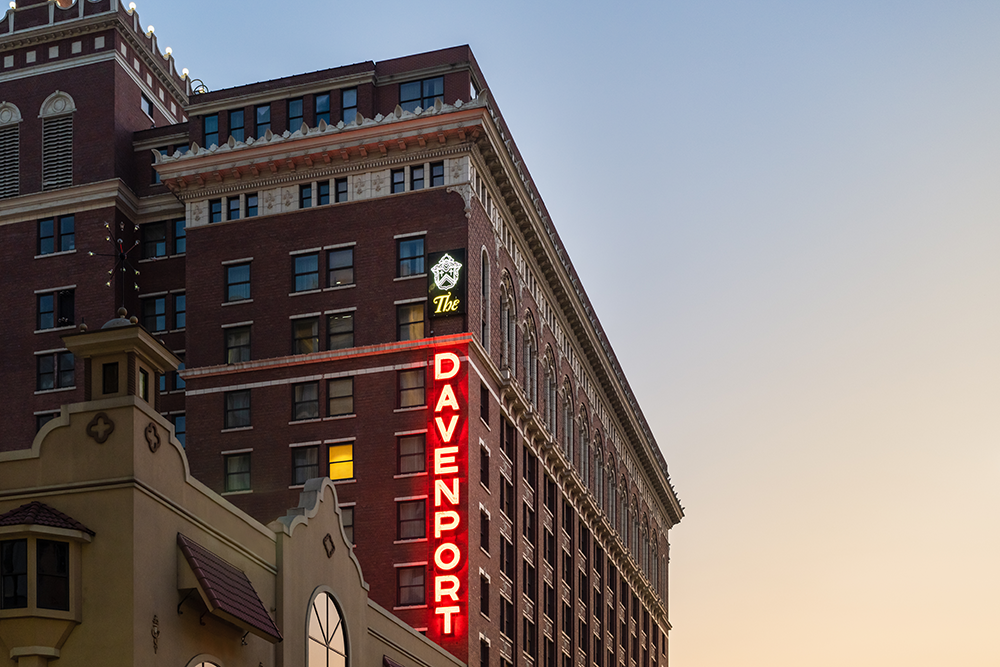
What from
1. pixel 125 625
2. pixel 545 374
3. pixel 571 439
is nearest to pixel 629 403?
pixel 571 439

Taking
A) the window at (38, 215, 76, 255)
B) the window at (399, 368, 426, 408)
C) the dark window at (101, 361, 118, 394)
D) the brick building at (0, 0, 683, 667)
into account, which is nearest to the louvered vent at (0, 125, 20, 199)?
the brick building at (0, 0, 683, 667)

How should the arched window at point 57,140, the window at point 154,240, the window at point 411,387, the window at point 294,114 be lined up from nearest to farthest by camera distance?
the window at point 411,387
the window at point 294,114
the window at point 154,240
the arched window at point 57,140

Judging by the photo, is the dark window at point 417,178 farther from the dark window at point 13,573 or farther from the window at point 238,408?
the dark window at point 13,573

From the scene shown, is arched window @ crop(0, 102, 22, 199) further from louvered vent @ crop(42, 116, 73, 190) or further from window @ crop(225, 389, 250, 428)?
window @ crop(225, 389, 250, 428)

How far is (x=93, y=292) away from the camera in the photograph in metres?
82.2

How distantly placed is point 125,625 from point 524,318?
53.4m

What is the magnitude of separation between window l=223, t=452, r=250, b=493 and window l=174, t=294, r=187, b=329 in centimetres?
883

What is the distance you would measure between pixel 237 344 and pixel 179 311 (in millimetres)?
5258

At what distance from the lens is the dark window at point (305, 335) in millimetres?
77688

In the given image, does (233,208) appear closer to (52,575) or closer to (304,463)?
(304,463)

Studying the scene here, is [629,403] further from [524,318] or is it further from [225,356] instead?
[225,356]

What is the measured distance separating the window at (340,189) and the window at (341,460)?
12759 millimetres

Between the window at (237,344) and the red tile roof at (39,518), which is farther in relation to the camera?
the window at (237,344)

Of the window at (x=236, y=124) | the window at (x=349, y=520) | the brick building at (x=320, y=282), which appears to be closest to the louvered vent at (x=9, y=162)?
the brick building at (x=320, y=282)
